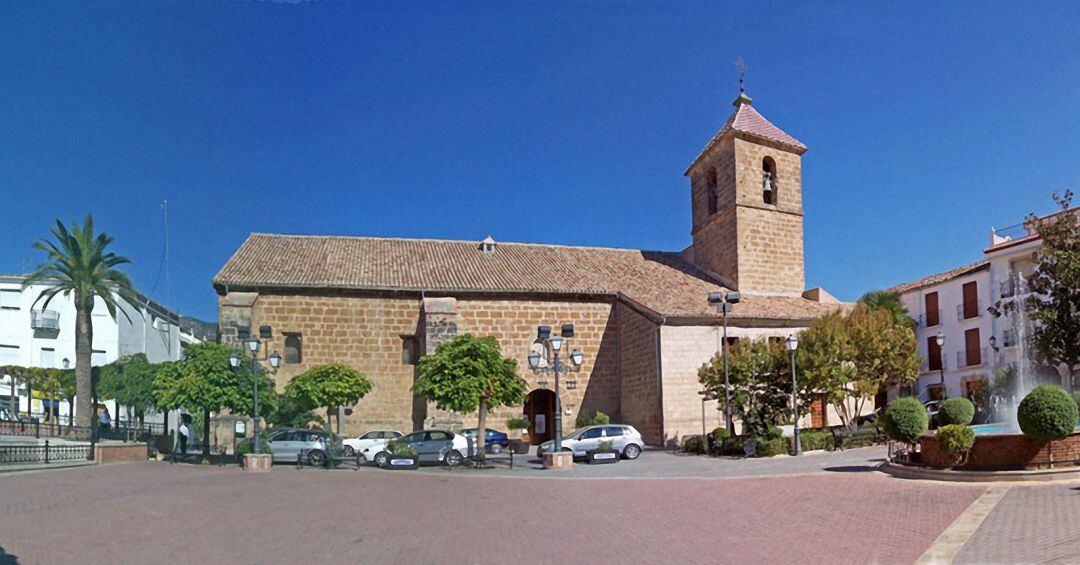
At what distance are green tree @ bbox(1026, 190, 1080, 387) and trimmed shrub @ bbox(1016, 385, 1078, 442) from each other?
32.1 feet

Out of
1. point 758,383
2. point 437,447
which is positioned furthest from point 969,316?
point 437,447

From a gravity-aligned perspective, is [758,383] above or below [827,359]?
below

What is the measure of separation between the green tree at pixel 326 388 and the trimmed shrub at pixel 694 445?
1079 centimetres

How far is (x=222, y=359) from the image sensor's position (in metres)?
23.2

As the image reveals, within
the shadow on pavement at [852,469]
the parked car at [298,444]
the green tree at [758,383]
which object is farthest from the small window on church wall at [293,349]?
the shadow on pavement at [852,469]

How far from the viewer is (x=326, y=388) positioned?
2497 centimetres

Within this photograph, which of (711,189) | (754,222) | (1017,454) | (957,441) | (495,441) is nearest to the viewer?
(1017,454)

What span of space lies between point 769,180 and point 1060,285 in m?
13.8

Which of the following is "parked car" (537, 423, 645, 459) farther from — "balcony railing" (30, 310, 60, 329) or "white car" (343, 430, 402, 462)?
"balcony railing" (30, 310, 60, 329)

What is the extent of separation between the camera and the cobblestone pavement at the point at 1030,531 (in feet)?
25.0

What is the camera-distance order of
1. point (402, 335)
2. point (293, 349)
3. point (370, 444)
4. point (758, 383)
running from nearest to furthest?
1. point (370, 444)
2. point (758, 383)
3. point (293, 349)
4. point (402, 335)

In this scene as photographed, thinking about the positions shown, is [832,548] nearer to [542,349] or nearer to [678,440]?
[678,440]

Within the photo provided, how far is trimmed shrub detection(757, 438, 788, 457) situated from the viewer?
2105cm

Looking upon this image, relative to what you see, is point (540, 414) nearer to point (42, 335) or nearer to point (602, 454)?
point (602, 454)
